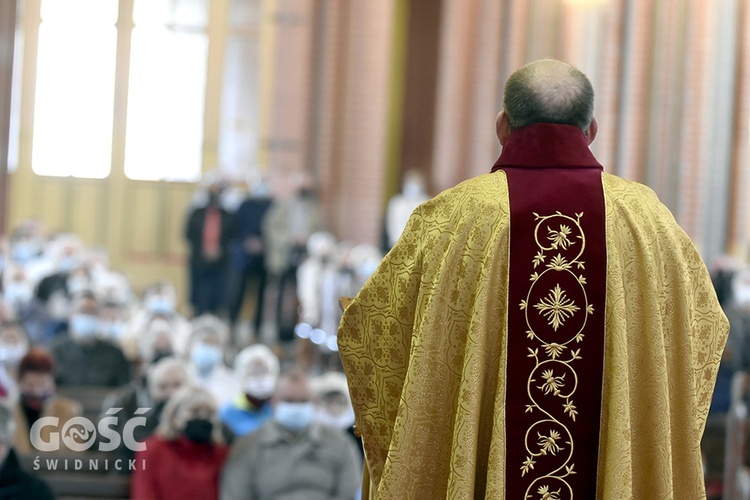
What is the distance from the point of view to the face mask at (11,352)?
9735 mm

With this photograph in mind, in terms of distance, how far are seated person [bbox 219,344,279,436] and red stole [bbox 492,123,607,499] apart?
5216 millimetres

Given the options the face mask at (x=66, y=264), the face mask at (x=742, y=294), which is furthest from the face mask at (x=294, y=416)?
the face mask at (x=66, y=264)

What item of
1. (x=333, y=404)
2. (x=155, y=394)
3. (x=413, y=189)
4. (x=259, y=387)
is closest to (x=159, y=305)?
(x=413, y=189)

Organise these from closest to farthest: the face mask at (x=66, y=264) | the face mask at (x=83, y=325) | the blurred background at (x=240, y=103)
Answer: the face mask at (x=83, y=325) → the face mask at (x=66, y=264) → the blurred background at (x=240, y=103)

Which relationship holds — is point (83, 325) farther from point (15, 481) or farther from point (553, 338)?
point (553, 338)

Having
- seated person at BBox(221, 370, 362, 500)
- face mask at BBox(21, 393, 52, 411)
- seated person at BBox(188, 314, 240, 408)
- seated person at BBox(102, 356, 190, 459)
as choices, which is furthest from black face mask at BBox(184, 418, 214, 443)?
seated person at BBox(188, 314, 240, 408)

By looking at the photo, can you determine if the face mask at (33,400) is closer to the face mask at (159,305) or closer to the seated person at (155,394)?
the seated person at (155,394)

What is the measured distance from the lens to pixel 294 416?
23.9ft

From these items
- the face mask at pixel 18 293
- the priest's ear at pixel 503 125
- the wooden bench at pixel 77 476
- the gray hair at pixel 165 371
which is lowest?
the wooden bench at pixel 77 476

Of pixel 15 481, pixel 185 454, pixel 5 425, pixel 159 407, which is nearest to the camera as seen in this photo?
pixel 15 481

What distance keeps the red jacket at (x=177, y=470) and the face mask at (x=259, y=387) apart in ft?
5.67

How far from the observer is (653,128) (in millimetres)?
12797

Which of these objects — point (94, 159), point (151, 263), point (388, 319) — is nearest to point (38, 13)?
point (94, 159)

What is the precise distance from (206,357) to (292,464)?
336 centimetres
